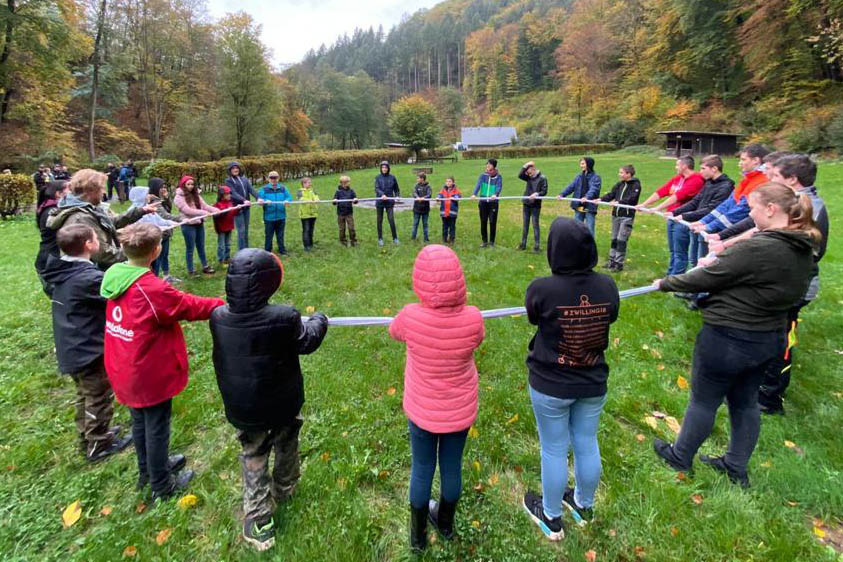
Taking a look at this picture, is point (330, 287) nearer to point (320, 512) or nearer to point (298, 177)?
point (320, 512)

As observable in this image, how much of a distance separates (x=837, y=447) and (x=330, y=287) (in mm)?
6835

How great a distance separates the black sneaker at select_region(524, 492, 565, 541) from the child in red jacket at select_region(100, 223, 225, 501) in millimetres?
2632

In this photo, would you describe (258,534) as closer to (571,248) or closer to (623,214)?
(571,248)

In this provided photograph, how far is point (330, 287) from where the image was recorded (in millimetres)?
7797

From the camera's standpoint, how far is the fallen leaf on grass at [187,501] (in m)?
3.07

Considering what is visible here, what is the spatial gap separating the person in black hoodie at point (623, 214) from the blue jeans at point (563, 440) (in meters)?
6.70

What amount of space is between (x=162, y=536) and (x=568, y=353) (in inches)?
116

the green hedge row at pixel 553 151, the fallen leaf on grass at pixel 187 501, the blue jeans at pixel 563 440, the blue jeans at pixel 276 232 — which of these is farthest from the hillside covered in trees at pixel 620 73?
the fallen leaf on grass at pixel 187 501

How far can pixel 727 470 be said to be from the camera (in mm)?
3283

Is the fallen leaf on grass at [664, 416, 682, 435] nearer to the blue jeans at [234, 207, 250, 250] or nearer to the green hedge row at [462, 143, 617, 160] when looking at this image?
the blue jeans at [234, 207, 250, 250]

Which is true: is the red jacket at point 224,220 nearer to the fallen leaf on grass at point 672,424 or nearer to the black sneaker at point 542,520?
the black sneaker at point 542,520

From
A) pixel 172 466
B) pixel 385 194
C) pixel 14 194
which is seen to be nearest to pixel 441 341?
pixel 172 466

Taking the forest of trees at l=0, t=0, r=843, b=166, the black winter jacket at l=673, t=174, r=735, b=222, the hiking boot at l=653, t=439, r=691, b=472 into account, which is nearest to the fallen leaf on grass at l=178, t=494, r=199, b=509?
the hiking boot at l=653, t=439, r=691, b=472

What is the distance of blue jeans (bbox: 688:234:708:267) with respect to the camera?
718 centimetres
